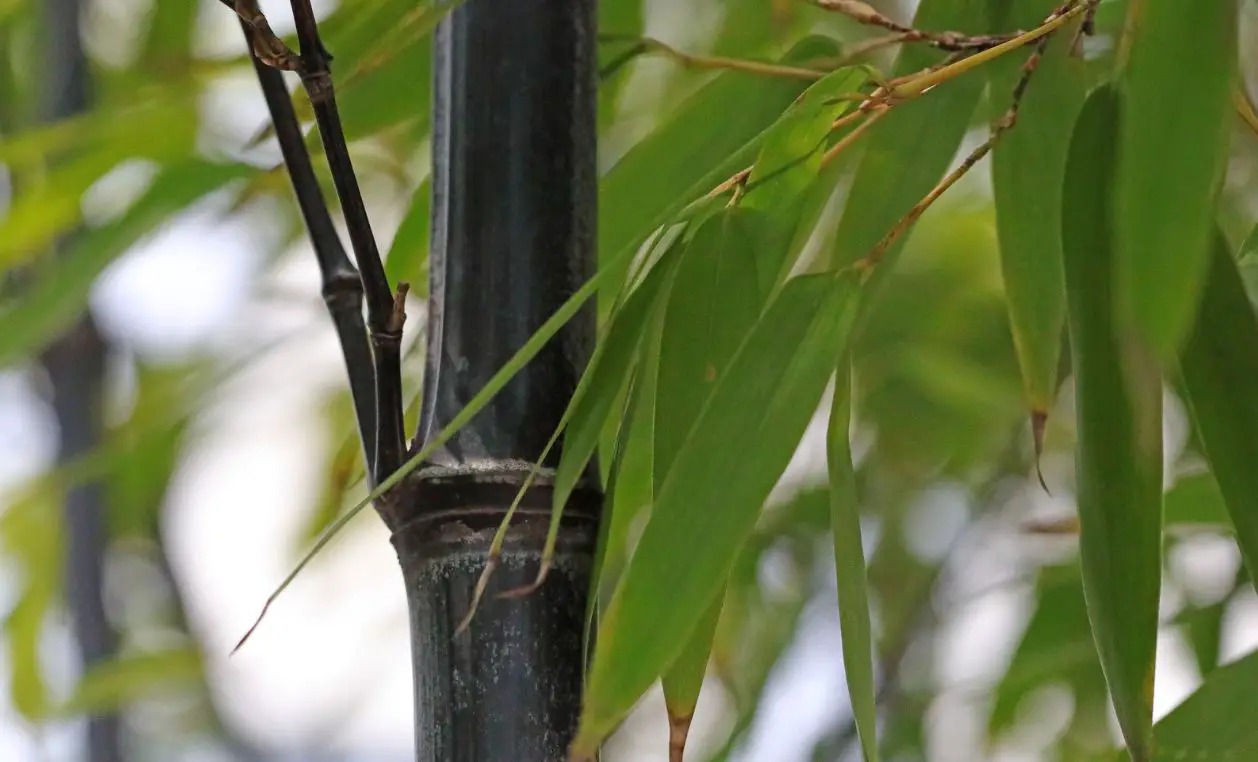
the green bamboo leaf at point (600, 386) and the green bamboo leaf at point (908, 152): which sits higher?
the green bamboo leaf at point (908, 152)

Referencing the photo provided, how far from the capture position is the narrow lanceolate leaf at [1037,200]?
0.35m

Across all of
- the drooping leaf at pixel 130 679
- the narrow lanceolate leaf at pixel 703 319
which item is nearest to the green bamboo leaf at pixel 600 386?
the narrow lanceolate leaf at pixel 703 319

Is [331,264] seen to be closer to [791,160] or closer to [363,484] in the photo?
[791,160]

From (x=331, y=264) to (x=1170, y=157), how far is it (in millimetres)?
182

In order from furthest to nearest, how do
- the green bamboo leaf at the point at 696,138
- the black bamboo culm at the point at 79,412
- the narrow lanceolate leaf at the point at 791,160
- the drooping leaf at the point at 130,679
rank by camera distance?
A: the drooping leaf at the point at 130,679, the black bamboo culm at the point at 79,412, the green bamboo leaf at the point at 696,138, the narrow lanceolate leaf at the point at 791,160

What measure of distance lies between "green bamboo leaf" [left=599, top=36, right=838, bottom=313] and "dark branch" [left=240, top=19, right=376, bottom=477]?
110mm

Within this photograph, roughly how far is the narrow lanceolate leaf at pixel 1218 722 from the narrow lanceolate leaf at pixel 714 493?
17 cm

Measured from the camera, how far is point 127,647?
905 millimetres

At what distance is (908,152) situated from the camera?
355 mm

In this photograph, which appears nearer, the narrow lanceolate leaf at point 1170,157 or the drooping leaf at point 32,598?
the narrow lanceolate leaf at point 1170,157

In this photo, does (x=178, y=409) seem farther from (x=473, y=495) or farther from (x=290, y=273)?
(x=290, y=273)

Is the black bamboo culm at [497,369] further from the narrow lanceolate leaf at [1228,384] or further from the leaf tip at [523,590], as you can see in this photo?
the narrow lanceolate leaf at [1228,384]

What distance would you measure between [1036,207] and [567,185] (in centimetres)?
14

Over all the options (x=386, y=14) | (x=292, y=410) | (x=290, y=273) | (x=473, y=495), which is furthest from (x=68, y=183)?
(x=292, y=410)
